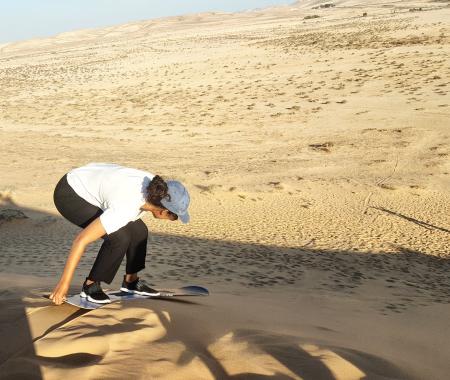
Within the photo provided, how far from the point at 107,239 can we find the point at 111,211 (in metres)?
0.26

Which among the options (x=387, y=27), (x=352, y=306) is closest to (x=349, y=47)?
(x=387, y=27)

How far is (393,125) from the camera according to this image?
44.8ft

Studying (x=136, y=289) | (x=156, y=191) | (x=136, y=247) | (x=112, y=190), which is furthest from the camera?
(x=136, y=289)

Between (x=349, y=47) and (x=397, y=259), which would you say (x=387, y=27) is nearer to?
(x=349, y=47)

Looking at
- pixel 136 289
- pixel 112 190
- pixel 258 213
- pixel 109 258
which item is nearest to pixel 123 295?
pixel 136 289

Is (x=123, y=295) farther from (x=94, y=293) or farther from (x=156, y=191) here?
(x=156, y=191)

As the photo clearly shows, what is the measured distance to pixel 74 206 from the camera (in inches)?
136

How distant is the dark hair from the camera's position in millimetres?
3121

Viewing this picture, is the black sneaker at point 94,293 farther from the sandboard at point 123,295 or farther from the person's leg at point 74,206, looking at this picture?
the person's leg at point 74,206

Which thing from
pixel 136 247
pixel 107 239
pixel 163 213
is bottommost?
pixel 136 247

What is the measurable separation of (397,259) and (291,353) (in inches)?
159

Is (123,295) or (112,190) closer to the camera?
(112,190)

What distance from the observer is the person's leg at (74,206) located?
11.3 ft

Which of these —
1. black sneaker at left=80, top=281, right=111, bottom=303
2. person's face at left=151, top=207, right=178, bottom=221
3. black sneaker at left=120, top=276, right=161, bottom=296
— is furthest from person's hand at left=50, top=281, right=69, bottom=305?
person's face at left=151, top=207, right=178, bottom=221
